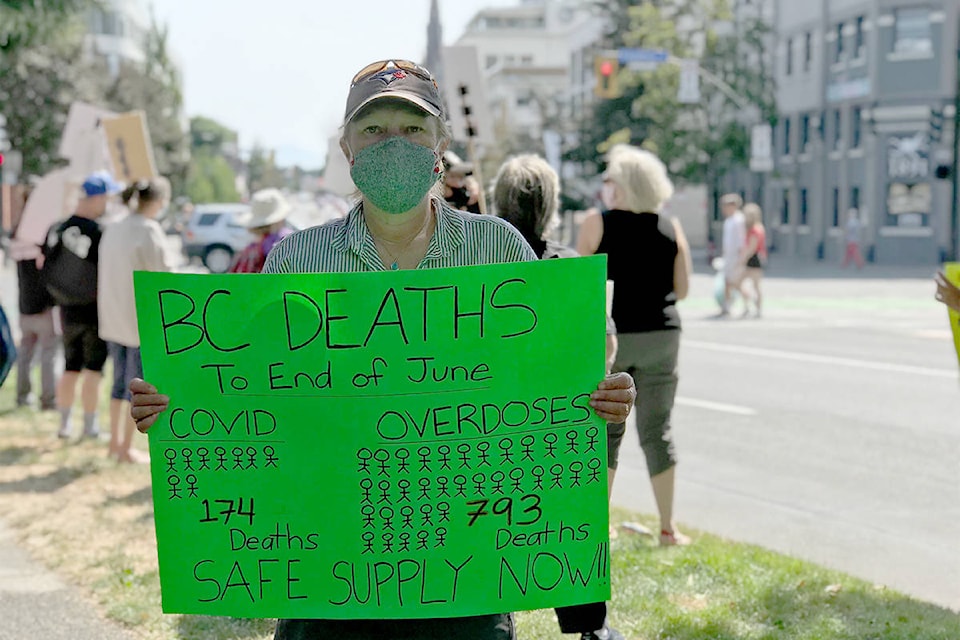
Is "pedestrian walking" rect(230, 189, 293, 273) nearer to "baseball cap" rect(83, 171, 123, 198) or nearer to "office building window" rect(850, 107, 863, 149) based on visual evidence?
"baseball cap" rect(83, 171, 123, 198)

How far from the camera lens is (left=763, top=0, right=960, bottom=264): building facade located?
38594 millimetres

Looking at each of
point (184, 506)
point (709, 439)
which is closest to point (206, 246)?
point (709, 439)

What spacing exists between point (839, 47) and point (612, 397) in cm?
4304

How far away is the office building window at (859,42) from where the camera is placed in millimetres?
41459

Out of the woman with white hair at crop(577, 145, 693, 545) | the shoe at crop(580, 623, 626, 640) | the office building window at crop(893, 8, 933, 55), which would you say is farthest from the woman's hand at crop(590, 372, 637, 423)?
the office building window at crop(893, 8, 933, 55)

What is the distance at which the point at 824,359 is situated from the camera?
1462 cm

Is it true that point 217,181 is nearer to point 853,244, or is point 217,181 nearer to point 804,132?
point 804,132

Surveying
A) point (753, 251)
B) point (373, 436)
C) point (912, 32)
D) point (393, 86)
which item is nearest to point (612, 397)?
point (373, 436)

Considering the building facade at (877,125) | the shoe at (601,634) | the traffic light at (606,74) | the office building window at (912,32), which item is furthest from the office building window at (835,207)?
the shoe at (601,634)

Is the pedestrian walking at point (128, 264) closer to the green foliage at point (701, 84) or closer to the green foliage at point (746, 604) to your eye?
the green foliage at point (746, 604)

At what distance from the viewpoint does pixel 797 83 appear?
46.9 meters

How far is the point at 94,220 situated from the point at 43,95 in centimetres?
4016

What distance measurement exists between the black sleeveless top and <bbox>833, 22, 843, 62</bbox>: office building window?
130 ft

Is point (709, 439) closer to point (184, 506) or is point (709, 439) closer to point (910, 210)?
point (184, 506)
